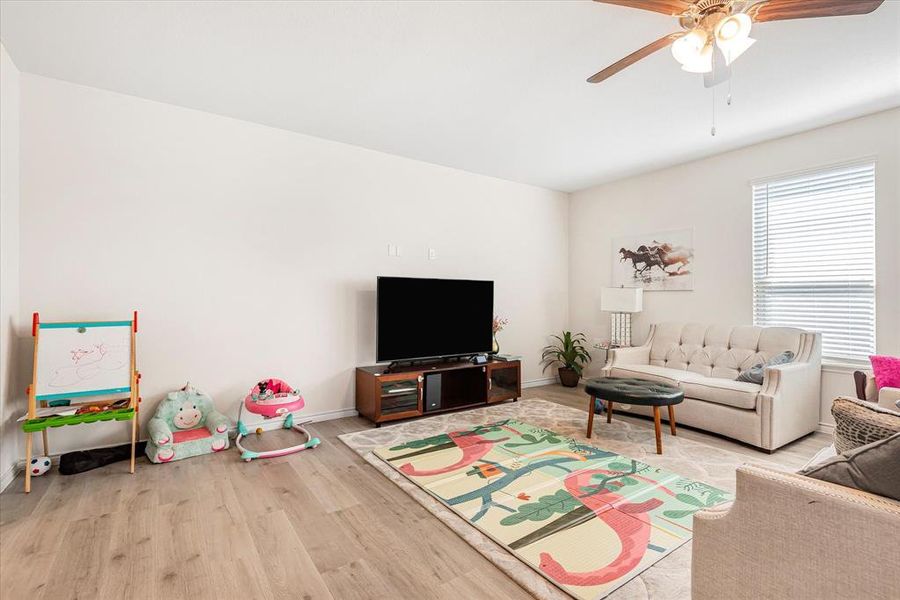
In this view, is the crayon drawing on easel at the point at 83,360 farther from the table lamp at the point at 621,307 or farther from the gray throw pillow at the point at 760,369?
the gray throw pillow at the point at 760,369

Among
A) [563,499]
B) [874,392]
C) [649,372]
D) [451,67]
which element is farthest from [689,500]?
[451,67]

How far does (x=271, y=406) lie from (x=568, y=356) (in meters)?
3.75

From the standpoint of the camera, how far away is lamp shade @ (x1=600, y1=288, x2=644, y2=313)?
4785 mm

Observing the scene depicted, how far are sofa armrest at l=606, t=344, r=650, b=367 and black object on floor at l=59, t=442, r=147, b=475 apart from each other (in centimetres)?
430

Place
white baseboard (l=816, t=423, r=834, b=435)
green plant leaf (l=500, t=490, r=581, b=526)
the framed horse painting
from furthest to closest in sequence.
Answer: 1. the framed horse painting
2. white baseboard (l=816, t=423, r=834, b=435)
3. green plant leaf (l=500, t=490, r=581, b=526)

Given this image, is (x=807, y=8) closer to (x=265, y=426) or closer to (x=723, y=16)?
(x=723, y=16)

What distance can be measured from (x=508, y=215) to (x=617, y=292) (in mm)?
1649

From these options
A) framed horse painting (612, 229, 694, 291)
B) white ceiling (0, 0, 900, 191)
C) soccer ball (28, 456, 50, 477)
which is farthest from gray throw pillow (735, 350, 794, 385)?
soccer ball (28, 456, 50, 477)

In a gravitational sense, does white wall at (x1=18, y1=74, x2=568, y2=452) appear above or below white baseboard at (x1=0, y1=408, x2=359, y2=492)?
above

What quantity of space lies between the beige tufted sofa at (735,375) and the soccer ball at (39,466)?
15.2 ft

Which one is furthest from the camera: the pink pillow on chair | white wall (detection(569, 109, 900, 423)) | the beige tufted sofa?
white wall (detection(569, 109, 900, 423))

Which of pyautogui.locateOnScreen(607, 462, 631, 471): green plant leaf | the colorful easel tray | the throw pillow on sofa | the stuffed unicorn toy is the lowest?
pyautogui.locateOnScreen(607, 462, 631, 471): green plant leaf

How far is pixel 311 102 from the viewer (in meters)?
3.23

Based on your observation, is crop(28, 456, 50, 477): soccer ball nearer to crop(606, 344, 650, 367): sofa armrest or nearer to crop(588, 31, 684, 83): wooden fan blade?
crop(588, 31, 684, 83): wooden fan blade
